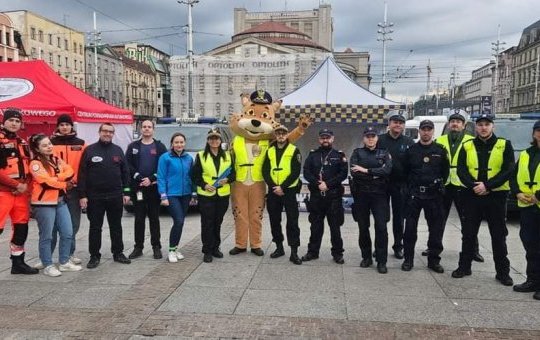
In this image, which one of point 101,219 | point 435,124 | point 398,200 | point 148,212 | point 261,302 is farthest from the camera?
point 435,124

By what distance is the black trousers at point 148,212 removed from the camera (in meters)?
6.23

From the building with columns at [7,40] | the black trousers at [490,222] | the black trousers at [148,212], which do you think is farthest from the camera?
the building with columns at [7,40]

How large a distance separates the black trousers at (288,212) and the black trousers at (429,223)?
4.57ft

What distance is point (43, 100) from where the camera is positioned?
9641 mm

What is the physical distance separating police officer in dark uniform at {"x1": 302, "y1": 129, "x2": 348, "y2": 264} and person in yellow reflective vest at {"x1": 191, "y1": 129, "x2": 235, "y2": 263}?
108 centimetres

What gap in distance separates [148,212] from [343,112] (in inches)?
238

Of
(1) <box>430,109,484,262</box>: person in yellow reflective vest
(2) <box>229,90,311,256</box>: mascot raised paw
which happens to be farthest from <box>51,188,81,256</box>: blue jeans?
(1) <box>430,109,484,262</box>: person in yellow reflective vest

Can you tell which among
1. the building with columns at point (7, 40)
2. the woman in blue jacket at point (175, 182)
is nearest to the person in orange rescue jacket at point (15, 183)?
the woman in blue jacket at point (175, 182)

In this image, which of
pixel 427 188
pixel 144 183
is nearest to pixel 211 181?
pixel 144 183

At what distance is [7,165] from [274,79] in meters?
39.6

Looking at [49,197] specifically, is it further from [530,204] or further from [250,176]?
[530,204]

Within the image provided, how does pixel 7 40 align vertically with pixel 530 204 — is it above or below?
above

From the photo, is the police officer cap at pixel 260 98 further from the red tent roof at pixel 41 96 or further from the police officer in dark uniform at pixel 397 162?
the red tent roof at pixel 41 96

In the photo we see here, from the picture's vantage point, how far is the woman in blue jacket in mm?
6059
